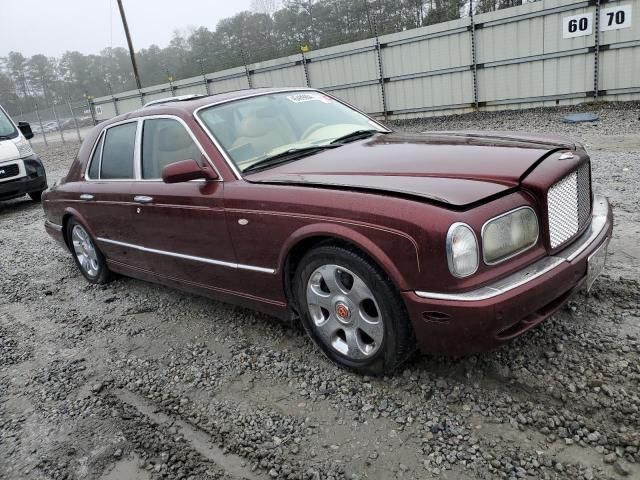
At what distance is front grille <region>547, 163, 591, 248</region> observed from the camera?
106 inches

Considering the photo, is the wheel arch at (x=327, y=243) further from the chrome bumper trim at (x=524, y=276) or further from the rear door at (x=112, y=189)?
the rear door at (x=112, y=189)

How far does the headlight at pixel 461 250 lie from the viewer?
2365mm

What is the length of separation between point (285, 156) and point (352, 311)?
119 centimetres

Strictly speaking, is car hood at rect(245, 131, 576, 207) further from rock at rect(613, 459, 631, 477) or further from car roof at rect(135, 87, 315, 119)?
rock at rect(613, 459, 631, 477)

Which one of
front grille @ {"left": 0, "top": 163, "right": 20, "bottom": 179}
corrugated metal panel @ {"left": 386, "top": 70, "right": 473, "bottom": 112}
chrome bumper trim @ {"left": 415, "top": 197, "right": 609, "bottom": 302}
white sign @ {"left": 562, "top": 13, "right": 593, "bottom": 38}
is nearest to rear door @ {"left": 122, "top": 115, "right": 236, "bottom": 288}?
chrome bumper trim @ {"left": 415, "top": 197, "right": 609, "bottom": 302}

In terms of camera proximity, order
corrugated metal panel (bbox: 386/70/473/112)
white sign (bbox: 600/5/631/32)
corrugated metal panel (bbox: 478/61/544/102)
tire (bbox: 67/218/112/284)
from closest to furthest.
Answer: tire (bbox: 67/218/112/284) → white sign (bbox: 600/5/631/32) → corrugated metal panel (bbox: 478/61/544/102) → corrugated metal panel (bbox: 386/70/473/112)

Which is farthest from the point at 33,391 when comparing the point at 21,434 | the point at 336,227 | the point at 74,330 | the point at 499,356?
the point at 499,356

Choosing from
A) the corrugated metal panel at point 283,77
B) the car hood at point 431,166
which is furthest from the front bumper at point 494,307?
the corrugated metal panel at point 283,77

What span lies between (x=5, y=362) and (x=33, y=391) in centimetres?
69

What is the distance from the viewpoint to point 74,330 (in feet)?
14.3

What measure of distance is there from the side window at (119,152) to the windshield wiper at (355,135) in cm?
173

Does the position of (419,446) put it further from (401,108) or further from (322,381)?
(401,108)

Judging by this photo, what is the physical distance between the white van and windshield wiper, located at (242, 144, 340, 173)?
8530 millimetres

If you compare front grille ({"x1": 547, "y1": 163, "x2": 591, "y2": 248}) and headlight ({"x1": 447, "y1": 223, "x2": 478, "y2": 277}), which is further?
front grille ({"x1": 547, "y1": 163, "x2": 591, "y2": 248})
